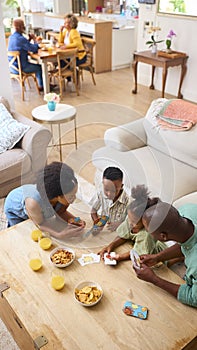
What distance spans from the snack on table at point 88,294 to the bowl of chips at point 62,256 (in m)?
0.17

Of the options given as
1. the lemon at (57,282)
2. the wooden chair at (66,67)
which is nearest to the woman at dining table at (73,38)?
the wooden chair at (66,67)

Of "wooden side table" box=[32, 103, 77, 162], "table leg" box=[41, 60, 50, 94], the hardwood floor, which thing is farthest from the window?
"wooden side table" box=[32, 103, 77, 162]

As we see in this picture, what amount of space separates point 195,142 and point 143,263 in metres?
1.24

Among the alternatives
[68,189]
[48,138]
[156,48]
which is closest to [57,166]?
[68,189]

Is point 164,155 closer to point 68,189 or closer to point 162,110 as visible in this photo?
point 162,110

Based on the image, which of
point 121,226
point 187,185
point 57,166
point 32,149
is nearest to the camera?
point 121,226

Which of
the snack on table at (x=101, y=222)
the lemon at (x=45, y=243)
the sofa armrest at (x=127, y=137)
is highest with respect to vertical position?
the sofa armrest at (x=127, y=137)

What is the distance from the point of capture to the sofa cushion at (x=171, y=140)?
2590 mm

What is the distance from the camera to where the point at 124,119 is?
426 centimetres

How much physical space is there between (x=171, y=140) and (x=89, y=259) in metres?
1.36

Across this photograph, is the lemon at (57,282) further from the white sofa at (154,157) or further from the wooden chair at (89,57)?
the wooden chair at (89,57)

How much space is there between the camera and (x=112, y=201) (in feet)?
6.99

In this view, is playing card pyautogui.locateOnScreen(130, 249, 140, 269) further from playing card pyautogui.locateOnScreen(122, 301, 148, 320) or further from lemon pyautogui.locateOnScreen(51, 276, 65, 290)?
lemon pyautogui.locateOnScreen(51, 276, 65, 290)

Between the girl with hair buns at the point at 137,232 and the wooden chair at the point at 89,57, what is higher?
the wooden chair at the point at 89,57
